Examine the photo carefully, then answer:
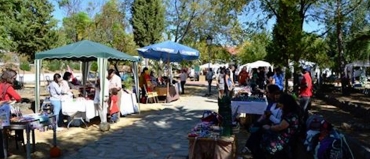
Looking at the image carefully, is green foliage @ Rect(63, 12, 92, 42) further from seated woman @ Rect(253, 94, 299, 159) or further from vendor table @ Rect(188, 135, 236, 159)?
seated woman @ Rect(253, 94, 299, 159)

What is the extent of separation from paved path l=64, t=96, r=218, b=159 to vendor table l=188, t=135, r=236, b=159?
4.19 ft

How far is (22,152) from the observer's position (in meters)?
7.83

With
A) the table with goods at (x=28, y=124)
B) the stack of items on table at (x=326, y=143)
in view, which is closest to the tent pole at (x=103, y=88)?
the table with goods at (x=28, y=124)

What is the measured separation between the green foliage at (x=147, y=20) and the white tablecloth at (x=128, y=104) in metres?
16.1

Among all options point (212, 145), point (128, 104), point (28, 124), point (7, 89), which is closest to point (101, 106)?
point (128, 104)

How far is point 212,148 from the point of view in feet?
18.9

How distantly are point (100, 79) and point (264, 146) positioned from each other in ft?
19.3

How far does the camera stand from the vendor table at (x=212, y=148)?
223 inches

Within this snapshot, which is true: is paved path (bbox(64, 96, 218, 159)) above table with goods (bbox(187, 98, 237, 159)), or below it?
below

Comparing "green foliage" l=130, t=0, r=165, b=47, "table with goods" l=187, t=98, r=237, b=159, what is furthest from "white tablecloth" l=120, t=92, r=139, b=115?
"green foliage" l=130, t=0, r=165, b=47

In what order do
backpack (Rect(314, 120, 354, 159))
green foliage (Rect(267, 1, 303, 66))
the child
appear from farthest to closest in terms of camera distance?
green foliage (Rect(267, 1, 303, 66)), the child, backpack (Rect(314, 120, 354, 159))

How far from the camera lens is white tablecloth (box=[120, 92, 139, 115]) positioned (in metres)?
12.8

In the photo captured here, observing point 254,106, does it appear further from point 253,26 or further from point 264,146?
point 253,26

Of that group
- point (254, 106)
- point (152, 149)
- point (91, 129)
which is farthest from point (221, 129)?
point (91, 129)
